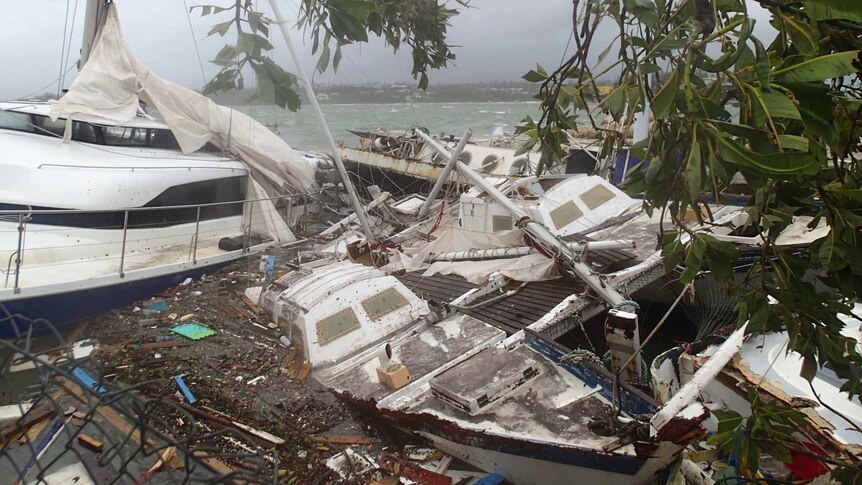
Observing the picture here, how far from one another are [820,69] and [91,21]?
12.6 meters

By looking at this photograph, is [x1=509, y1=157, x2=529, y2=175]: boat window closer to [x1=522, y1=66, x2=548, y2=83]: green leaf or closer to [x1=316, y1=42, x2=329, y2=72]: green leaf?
[x1=522, y1=66, x2=548, y2=83]: green leaf

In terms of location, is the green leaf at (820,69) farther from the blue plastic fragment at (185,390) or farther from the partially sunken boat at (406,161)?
the partially sunken boat at (406,161)

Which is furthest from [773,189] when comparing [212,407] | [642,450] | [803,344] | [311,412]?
[212,407]

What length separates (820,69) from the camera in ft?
5.19

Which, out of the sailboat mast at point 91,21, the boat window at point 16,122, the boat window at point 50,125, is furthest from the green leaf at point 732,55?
the sailboat mast at point 91,21

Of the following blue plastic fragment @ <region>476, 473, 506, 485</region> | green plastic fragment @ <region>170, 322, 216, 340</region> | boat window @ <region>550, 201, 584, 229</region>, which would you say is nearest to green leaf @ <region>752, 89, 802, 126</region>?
blue plastic fragment @ <region>476, 473, 506, 485</region>

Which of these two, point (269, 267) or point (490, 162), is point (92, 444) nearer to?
point (269, 267)

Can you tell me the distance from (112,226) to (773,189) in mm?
9900

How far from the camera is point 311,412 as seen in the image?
6.03 m

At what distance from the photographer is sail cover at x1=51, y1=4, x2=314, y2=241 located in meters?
9.86

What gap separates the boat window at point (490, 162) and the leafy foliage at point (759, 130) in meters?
14.9

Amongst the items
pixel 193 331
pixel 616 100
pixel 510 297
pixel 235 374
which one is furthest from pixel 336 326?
pixel 616 100

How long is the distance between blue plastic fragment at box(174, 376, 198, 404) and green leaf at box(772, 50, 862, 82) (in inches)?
253

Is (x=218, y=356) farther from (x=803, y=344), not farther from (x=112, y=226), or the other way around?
(x=803, y=344)
